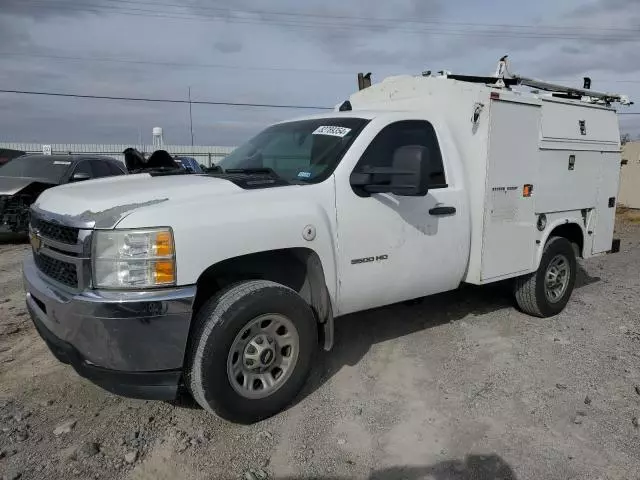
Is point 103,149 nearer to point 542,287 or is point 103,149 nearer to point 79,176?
point 79,176

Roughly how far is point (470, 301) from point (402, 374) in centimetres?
226

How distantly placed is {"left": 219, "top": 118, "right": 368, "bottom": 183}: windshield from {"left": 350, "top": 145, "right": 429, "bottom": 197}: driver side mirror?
0.85 feet

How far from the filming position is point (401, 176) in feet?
11.7

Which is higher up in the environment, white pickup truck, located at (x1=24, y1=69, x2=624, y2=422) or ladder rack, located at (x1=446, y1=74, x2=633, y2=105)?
ladder rack, located at (x1=446, y1=74, x2=633, y2=105)

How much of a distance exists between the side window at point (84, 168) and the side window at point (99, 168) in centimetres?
10

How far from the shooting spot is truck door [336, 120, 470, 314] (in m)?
3.75

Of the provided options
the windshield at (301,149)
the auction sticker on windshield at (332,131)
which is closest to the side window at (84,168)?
the windshield at (301,149)

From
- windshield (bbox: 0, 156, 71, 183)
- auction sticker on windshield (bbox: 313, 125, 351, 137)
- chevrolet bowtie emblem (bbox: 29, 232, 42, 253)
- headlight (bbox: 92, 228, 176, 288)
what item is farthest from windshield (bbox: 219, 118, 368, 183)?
windshield (bbox: 0, 156, 71, 183)

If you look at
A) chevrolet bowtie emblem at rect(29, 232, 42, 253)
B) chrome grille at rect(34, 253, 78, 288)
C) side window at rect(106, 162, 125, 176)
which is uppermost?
side window at rect(106, 162, 125, 176)

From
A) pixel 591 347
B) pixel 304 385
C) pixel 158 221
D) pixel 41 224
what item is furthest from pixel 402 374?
pixel 41 224

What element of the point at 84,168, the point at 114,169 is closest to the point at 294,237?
the point at 84,168

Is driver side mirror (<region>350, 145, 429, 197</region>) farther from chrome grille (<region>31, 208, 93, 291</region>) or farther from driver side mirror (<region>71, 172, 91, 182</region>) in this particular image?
driver side mirror (<region>71, 172, 91, 182</region>)

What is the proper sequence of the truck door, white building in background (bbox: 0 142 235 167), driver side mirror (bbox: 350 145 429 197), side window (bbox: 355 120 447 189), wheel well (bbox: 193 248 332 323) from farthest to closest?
white building in background (bbox: 0 142 235 167), side window (bbox: 355 120 447 189), the truck door, driver side mirror (bbox: 350 145 429 197), wheel well (bbox: 193 248 332 323)

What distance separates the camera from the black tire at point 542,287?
5414 millimetres
